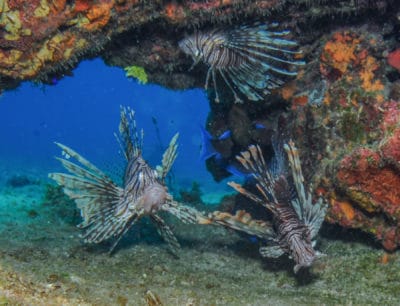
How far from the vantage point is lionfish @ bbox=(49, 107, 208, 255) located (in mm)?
3545

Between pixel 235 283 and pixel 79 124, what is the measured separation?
314 feet

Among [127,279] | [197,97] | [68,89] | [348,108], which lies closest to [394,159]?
[348,108]

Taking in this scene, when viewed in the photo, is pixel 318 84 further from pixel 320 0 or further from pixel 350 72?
pixel 320 0

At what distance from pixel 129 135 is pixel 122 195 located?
0.65 m

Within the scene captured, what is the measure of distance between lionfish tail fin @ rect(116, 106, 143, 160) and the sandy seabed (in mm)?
1225

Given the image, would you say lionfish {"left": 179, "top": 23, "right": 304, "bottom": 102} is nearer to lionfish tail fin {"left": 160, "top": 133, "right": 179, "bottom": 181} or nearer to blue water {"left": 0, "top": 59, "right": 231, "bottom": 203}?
lionfish tail fin {"left": 160, "top": 133, "right": 179, "bottom": 181}

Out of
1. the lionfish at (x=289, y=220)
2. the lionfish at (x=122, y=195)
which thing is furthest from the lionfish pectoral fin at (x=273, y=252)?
the lionfish at (x=122, y=195)

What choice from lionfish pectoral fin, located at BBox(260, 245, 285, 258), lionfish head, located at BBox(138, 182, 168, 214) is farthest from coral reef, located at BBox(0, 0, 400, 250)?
lionfish head, located at BBox(138, 182, 168, 214)

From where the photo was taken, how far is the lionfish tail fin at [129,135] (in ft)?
12.4

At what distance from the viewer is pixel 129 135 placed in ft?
13.0

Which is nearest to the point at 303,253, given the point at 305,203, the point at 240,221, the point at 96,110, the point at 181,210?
the point at 305,203

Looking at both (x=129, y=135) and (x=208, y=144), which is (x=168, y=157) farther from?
(x=208, y=144)

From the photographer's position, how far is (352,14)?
4684mm

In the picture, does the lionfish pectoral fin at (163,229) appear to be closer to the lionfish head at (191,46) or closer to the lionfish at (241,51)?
the lionfish at (241,51)
